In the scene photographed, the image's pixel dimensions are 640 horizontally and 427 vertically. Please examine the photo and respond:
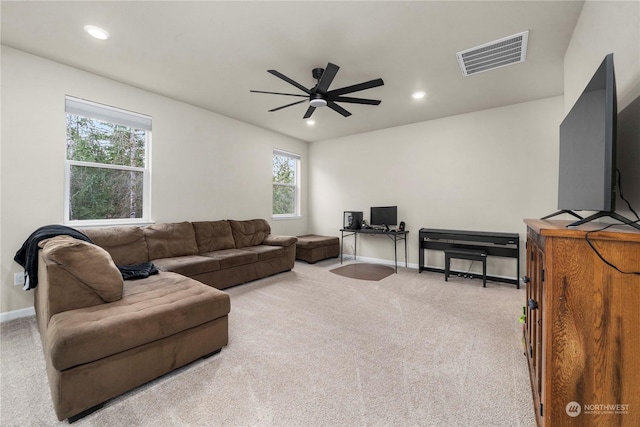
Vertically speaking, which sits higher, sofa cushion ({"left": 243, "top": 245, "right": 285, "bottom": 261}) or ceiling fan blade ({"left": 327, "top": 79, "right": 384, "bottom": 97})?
ceiling fan blade ({"left": 327, "top": 79, "right": 384, "bottom": 97})

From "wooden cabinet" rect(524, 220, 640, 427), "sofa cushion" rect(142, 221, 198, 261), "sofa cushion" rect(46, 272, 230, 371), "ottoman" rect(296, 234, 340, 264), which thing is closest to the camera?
"wooden cabinet" rect(524, 220, 640, 427)

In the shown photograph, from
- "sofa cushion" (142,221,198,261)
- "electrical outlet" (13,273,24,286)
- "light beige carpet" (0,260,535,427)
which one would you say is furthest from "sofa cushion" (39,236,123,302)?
"sofa cushion" (142,221,198,261)

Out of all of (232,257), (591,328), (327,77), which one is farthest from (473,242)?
(232,257)

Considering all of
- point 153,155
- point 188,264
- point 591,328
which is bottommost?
point 188,264

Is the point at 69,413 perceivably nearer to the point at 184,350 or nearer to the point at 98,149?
the point at 184,350

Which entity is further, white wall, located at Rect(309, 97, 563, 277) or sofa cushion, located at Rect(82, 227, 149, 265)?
white wall, located at Rect(309, 97, 563, 277)

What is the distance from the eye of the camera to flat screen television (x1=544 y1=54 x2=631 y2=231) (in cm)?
113

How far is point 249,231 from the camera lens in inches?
188

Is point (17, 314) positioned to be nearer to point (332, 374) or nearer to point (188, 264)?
point (188, 264)

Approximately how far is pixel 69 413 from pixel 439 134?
5339 mm

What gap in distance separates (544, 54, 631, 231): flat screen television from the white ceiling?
49.0 inches

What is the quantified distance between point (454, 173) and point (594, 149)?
3.51 metres

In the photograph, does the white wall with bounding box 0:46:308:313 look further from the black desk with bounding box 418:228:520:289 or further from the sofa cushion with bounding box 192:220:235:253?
the black desk with bounding box 418:228:520:289

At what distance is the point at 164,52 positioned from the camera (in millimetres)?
2744
